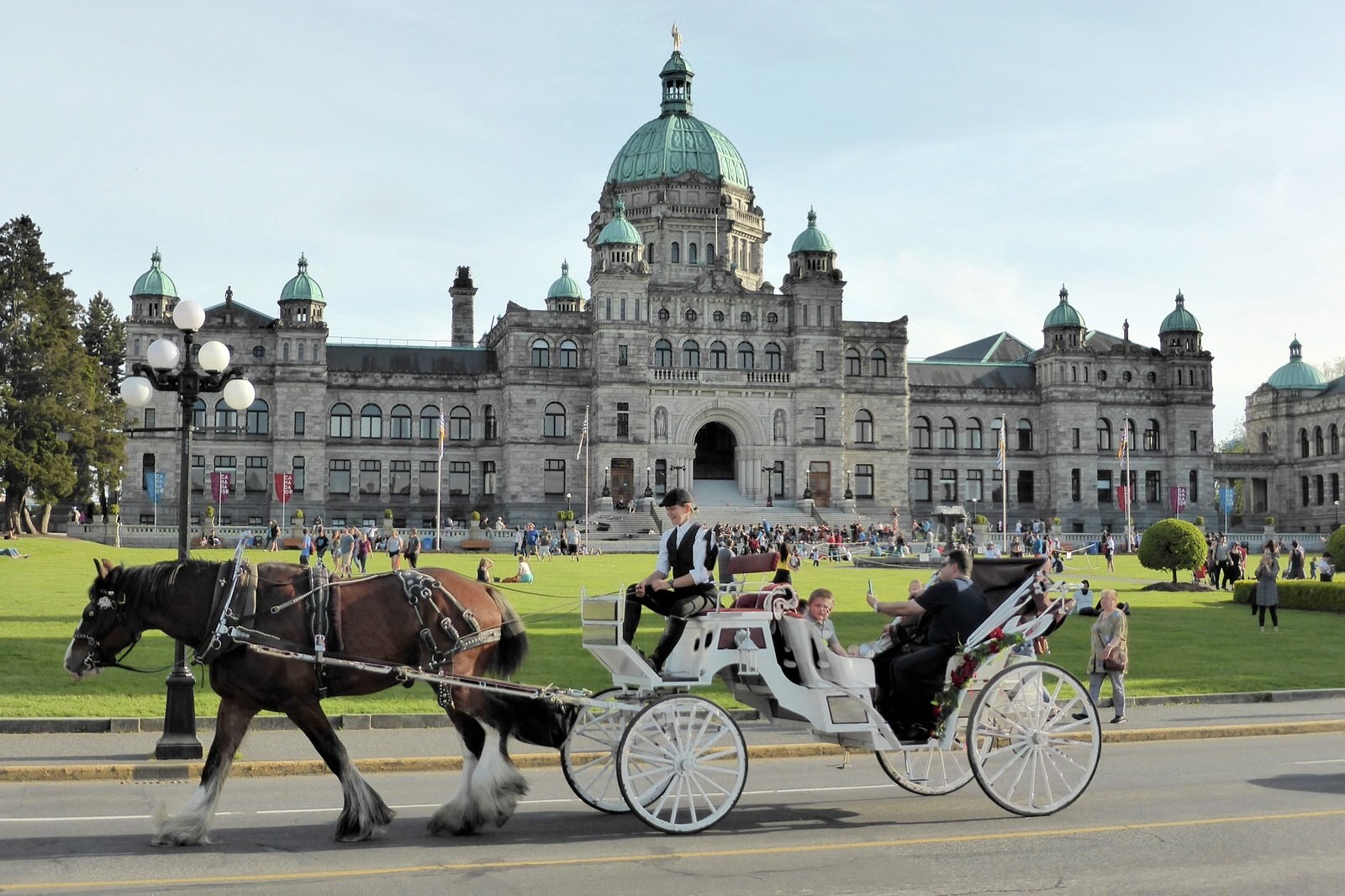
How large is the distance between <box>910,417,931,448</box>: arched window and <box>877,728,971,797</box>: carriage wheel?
7294cm

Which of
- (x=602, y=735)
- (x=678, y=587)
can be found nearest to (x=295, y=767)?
(x=602, y=735)

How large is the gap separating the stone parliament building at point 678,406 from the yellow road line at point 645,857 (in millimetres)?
61885

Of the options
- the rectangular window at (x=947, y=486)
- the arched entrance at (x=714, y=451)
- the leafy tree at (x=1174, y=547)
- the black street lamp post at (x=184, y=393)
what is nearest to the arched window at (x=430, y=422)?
the arched entrance at (x=714, y=451)

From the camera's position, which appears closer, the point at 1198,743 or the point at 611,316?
the point at 1198,743

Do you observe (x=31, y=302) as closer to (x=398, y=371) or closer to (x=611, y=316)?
(x=398, y=371)

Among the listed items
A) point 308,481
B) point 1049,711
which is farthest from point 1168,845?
point 308,481

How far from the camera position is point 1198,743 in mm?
15320

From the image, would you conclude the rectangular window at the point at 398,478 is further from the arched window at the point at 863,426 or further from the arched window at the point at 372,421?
the arched window at the point at 863,426

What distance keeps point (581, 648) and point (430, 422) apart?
59345 mm

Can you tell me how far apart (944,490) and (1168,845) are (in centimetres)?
7632

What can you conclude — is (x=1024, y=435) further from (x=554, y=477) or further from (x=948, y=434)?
(x=554, y=477)

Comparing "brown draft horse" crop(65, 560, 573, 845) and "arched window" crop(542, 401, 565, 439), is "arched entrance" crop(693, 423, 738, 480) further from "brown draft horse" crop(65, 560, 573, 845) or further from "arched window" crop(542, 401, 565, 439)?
"brown draft horse" crop(65, 560, 573, 845)

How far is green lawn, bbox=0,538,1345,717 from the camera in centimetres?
1678

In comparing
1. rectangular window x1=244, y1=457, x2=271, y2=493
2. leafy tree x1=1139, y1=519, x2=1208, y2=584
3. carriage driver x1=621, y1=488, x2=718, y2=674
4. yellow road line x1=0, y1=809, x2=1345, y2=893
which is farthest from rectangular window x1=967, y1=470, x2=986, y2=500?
carriage driver x1=621, y1=488, x2=718, y2=674
